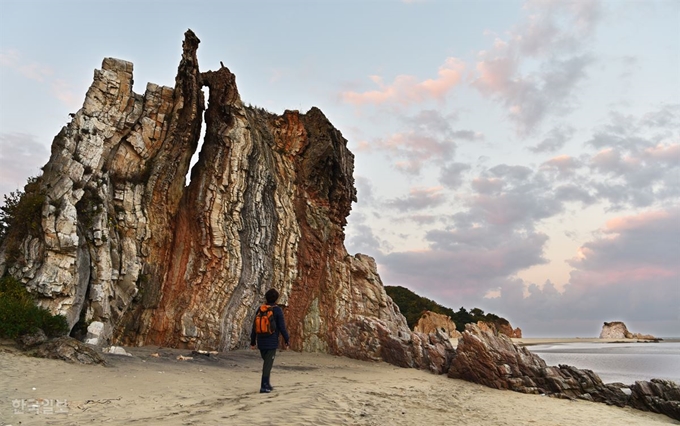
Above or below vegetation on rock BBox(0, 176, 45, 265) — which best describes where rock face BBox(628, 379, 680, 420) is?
below

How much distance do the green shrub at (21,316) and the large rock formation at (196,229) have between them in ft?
1.80

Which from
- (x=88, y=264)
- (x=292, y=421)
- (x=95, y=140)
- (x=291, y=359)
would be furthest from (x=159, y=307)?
(x=292, y=421)

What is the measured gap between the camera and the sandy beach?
7539mm

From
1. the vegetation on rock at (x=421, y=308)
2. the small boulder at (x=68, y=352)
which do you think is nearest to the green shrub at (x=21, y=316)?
the small boulder at (x=68, y=352)

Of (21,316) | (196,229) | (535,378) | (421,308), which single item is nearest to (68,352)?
(21,316)

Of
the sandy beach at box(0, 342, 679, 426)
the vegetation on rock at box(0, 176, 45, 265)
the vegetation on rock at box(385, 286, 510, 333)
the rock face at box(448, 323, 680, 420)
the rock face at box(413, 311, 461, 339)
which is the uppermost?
the vegetation on rock at box(385, 286, 510, 333)

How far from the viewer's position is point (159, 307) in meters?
18.5

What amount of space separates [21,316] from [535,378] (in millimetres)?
17161

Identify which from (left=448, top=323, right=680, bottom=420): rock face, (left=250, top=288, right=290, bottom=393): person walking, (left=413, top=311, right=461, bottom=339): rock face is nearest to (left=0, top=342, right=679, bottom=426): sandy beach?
(left=250, top=288, right=290, bottom=393): person walking

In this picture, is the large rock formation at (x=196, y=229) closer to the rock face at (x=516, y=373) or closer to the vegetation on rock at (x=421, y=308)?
the rock face at (x=516, y=373)

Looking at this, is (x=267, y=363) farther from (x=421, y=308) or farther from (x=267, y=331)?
(x=421, y=308)

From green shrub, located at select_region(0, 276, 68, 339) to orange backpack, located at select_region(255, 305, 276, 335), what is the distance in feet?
21.4

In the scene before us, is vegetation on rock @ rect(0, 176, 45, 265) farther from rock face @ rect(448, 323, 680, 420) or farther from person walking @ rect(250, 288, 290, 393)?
rock face @ rect(448, 323, 680, 420)

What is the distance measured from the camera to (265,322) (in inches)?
388
